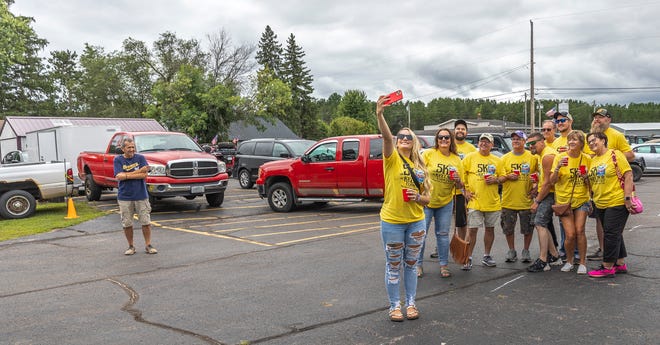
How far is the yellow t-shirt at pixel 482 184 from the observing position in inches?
267

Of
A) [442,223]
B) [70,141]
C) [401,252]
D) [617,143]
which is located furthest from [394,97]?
[70,141]

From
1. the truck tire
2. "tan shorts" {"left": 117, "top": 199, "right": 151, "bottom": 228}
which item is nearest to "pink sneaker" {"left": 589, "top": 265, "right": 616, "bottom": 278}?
"tan shorts" {"left": 117, "top": 199, "right": 151, "bottom": 228}

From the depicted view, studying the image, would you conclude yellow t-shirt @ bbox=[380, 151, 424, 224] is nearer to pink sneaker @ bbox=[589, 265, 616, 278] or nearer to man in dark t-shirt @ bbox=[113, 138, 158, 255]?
pink sneaker @ bbox=[589, 265, 616, 278]

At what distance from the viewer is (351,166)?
12.5 m

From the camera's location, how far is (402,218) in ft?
16.1

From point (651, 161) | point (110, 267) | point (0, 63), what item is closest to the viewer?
point (110, 267)

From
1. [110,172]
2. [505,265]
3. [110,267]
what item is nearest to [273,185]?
[110,172]

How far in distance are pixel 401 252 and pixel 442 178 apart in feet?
5.50

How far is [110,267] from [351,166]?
6234 millimetres

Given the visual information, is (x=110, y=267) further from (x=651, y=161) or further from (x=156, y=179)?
(x=651, y=161)

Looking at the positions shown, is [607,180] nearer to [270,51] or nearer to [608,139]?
[608,139]

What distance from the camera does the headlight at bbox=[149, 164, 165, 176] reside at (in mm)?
13086

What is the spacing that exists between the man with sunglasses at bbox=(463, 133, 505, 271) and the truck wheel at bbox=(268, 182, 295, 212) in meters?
7.06

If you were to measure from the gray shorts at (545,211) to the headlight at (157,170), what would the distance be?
9.13 metres
